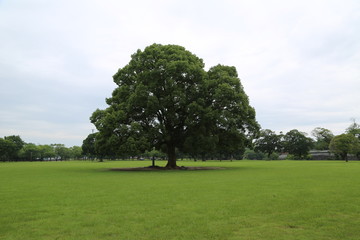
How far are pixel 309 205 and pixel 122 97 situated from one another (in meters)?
31.0

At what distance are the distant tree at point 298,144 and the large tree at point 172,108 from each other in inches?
3717

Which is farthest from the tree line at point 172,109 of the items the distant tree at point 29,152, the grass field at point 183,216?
the distant tree at point 29,152

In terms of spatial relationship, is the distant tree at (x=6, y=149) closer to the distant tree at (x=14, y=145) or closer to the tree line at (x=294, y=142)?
the distant tree at (x=14, y=145)

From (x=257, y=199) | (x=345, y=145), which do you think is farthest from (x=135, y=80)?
(x=345, y=145)

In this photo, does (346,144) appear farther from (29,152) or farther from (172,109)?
(29,152)

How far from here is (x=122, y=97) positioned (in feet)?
126

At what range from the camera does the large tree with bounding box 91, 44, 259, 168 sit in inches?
1351

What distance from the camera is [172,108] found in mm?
36344

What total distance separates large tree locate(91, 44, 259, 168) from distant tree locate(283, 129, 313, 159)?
9441cm

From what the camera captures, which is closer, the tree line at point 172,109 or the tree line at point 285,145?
the tree line at point 172,109

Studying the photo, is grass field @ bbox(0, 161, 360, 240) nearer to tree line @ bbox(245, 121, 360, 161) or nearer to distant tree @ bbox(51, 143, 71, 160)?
tree line @ bbox(245, 121, 360, 161)

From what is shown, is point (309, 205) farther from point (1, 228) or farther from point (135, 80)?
point (135, 80)

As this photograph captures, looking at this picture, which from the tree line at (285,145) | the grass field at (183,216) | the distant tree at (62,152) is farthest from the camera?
the distant tree at (62,152)

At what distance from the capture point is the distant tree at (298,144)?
12412cm
